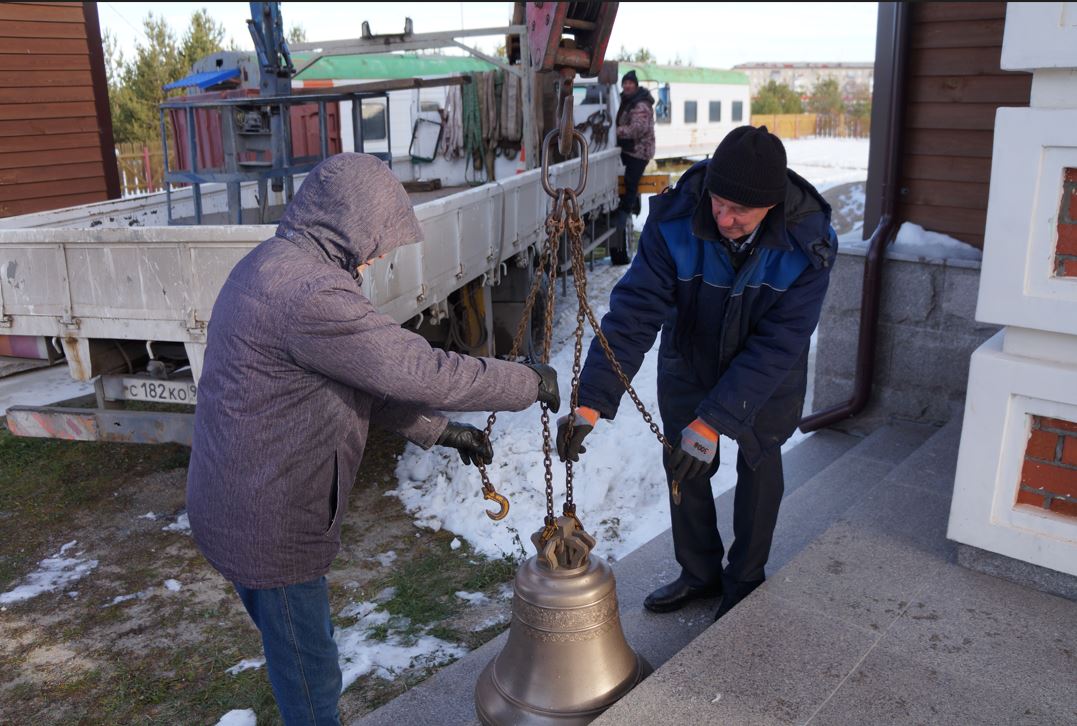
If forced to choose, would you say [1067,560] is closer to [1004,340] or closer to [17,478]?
[1004,340]

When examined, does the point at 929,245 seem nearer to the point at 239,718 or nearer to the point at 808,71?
the point at 239,718

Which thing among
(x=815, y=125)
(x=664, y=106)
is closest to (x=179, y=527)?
(x=664, y=106)

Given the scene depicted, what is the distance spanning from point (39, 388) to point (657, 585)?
6535 millimetres

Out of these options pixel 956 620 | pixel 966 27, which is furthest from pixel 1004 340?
pixel 966 27

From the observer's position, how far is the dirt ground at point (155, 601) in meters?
3.70

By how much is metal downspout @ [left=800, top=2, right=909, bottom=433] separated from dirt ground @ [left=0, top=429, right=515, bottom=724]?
8.10 ft

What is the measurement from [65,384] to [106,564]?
389cm

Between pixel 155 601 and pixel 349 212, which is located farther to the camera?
pixel 155 601

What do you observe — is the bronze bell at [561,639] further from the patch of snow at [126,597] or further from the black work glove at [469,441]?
the patch of snow at [126,597]

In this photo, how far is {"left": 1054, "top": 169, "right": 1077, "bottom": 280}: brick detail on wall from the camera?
9.33 feet

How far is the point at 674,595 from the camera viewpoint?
11.7 ft

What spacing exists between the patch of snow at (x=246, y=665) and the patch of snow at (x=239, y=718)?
0.32 m

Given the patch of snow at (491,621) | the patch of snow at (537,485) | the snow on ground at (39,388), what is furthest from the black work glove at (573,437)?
the snow on ground at (39,388)

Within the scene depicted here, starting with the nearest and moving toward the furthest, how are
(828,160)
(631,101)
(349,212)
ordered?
1. (349,212)
2. (631,101)
3. (828,160)
